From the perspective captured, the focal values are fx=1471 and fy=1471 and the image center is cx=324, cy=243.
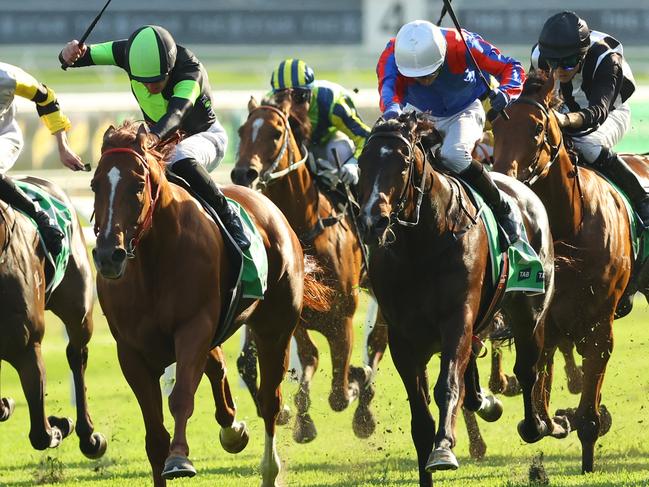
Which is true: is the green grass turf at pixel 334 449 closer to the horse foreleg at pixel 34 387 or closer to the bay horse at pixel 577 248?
the bay horse at pixel 577 248

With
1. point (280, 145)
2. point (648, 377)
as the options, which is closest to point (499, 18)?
point (648, 377)

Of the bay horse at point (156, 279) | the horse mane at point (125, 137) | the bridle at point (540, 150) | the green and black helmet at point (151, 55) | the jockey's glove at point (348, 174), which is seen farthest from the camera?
the jockey's glove at point (348, 174)

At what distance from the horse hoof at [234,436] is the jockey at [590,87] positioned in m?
2.30

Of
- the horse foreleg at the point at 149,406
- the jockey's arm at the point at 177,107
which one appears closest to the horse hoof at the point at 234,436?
the horse foreleg at the point at 149,406

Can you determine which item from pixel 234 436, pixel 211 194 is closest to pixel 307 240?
pixel 234 436

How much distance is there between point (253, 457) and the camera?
890 centimetres

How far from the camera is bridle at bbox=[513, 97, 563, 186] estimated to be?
7.45 m

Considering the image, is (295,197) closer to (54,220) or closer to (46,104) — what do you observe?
(54,220)

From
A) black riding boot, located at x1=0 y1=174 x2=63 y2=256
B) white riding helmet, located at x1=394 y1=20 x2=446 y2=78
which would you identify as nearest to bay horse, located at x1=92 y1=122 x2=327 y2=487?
white riding helmet, located at x1=394 y1=20 x2=446 y2=78

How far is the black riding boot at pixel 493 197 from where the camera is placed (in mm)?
6895

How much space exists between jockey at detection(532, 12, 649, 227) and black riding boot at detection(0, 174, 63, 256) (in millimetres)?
2719

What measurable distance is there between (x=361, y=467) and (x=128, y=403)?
3.48 meters

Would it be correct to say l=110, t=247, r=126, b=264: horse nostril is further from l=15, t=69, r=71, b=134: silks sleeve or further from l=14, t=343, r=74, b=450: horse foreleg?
l=15, t=69, r=71, b=134: silks sleeve

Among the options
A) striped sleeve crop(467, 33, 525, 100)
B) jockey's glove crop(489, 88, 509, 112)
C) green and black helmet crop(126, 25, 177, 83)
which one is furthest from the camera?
striped sleeve crop(467, 33, 525, 100)
